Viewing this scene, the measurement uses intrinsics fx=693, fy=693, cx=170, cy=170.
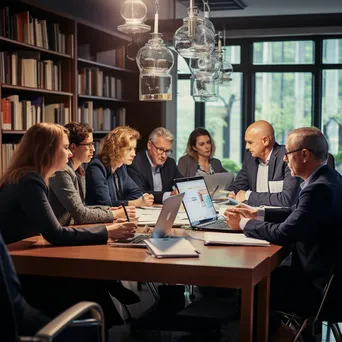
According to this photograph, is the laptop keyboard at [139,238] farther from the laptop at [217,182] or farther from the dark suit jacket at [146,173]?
the dark suit jacket at [146,173]

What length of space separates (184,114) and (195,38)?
23.1 ft

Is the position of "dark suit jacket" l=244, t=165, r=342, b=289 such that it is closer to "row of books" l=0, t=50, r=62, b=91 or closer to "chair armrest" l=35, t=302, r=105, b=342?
"chair armrest" l=35, t=302, r=105, b=342

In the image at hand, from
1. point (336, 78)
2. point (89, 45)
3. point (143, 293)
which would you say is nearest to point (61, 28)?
point (89, 45)

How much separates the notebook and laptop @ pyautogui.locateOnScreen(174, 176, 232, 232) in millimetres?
601

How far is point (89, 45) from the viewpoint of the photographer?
Answer: 7.22 metres

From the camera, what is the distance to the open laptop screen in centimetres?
393

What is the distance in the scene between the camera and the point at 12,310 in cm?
206

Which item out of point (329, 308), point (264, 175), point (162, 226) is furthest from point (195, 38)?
point (264, 175)

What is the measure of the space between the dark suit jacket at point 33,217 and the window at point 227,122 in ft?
25.1

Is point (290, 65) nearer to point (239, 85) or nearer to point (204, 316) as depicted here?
point (239, 85)

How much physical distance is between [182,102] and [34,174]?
7796 millimetres

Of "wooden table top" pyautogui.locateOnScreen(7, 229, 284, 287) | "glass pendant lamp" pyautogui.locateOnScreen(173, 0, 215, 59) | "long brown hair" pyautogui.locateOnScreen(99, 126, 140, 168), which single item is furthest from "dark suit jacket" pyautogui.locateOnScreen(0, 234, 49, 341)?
"long brown hair" pyautogui.locateOnScreen(99, 126, 140, 168)

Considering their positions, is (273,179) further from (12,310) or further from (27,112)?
(12,310)

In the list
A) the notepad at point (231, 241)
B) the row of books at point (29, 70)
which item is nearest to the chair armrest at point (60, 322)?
the notepad at point (231, 241)
